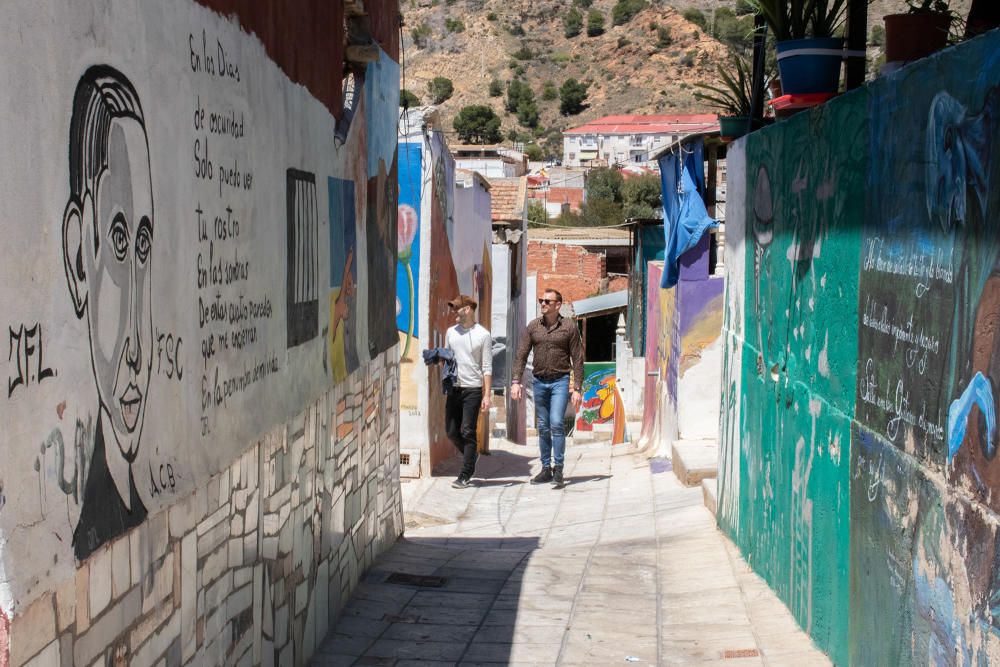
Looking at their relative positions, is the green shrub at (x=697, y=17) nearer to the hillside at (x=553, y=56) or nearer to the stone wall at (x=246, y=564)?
the hillside at (x=553, y=56)

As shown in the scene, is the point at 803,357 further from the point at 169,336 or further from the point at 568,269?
the point at 568,269

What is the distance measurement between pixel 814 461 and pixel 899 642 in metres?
1.50

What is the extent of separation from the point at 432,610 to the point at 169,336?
378cm

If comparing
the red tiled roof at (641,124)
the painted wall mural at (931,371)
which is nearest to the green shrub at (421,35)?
the red tiled roof at (641,124)

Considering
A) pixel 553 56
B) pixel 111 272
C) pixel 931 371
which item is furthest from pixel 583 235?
pixel 553 56

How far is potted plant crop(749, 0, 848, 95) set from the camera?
622 centimetres

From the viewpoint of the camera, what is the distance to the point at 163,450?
344 cm

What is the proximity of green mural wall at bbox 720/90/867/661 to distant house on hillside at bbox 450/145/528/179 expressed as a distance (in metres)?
35.3

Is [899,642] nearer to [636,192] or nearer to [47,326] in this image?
[47,326]

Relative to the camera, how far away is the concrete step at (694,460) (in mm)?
10241

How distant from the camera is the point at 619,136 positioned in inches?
3489

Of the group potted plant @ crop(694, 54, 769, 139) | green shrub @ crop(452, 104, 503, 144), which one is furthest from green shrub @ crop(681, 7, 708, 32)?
potted plant @ crop(694, 54, 769, 139)

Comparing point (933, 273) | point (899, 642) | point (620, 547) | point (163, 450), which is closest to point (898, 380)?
point (933, 273)

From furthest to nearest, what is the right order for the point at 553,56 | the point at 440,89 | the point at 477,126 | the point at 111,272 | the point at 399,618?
the point at 553,56 → the point at 440,89 → the point at 477,126 → the point at 399,618 → the point at 111,272
